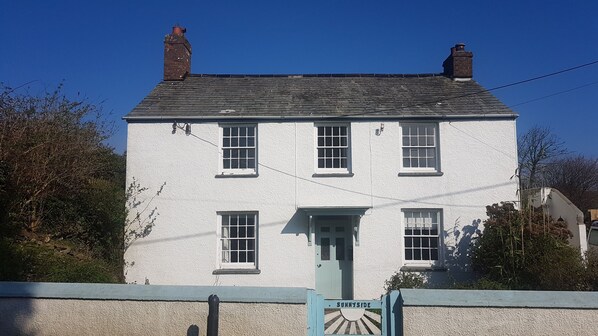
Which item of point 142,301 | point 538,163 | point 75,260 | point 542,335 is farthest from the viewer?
point 538,163

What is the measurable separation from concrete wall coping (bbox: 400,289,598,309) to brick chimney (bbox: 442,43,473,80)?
11922 mm

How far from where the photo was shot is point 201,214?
47.7 feet

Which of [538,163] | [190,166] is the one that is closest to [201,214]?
[190,166]

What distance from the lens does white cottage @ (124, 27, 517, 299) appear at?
A: 14.3 m

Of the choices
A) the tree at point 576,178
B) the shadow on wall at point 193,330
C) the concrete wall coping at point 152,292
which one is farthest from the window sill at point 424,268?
the tree at point 576,178

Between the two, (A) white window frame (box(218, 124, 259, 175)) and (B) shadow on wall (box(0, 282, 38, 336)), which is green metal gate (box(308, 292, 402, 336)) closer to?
(B) shadow on wall (box(0, 282, 38, 336))

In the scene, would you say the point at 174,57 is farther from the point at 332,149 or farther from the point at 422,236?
the point at 422,236

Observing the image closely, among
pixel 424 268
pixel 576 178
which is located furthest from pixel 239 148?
pixel 576 178

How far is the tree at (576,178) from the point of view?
40231 millimetres

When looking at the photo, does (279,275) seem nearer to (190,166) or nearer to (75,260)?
(190,166)

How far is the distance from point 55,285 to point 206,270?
263 inches

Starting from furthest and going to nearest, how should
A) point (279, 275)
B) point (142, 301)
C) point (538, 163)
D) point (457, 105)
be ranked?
1. point (538, 163)
2. point (457, 105)
3. point (279, 275)
4. point (142, 301)

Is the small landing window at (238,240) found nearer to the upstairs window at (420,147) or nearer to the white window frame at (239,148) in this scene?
the white window frame at (239,148)

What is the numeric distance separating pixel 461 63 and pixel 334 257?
879cm
